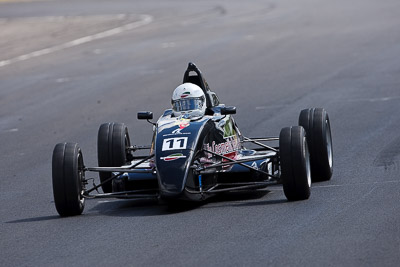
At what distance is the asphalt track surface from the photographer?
934 centimetres

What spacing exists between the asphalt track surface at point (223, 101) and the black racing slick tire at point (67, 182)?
163mm

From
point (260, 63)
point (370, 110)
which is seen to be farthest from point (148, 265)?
point (260, 63)

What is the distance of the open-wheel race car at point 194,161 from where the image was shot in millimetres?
11039

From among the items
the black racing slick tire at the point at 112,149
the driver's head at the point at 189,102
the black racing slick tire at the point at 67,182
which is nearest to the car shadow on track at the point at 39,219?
the black racing slick tire at the point at 67,182

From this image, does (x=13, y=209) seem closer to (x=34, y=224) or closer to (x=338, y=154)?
(x=34, y=224)

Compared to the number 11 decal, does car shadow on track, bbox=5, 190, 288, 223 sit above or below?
below

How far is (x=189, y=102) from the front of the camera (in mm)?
12531

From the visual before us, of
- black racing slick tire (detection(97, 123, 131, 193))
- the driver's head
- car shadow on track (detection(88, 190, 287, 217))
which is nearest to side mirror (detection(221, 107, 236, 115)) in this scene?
the driver's head

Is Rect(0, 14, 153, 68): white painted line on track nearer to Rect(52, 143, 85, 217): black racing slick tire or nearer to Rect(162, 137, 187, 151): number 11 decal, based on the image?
Rect(52, 143, 85, 217): black racing slick tire

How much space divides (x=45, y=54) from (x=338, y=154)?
70.4 ft

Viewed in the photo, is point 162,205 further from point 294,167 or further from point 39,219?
point 294,167

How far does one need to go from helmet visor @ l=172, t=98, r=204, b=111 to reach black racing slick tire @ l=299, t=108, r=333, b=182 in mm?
1350

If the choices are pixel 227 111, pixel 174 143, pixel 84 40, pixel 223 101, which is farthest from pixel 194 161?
pixel 84 40

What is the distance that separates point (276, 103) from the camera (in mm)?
21047
